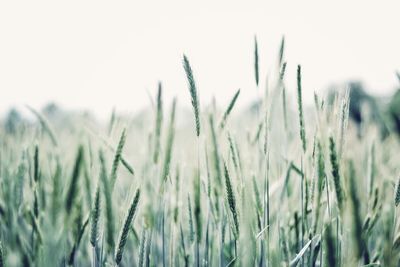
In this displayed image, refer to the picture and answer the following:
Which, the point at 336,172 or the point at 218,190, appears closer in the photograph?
the point at 336,172

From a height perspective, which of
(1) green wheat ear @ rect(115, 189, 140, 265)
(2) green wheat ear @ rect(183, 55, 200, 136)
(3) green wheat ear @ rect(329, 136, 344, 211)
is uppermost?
(2) green wheat ear @ rect(183, 55, 200, 136)

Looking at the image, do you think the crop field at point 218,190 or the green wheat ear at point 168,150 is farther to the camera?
the green wheat ear at point 168,150

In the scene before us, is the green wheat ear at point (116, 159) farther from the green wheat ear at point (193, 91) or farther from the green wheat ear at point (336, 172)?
the green wheat ear at point (336, 172)

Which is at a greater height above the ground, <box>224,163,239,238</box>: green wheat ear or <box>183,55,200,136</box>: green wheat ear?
<box>183,55,200,136</box>: green wheat ear

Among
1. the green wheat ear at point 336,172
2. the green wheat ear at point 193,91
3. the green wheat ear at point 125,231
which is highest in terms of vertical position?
the green wheat ear at point 193,91

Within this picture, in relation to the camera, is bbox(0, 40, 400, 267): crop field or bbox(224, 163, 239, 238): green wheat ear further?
bbox(224, 163, 239, 238): green wheat ear

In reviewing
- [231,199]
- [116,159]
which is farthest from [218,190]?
[116,159]

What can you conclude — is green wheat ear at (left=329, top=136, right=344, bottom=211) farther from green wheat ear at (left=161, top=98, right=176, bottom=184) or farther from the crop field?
green wheat ear at (left=161, top=98, right=176, bottom=184)

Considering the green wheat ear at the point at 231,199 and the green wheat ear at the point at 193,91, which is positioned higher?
the green wheat ear at the point at 193,91

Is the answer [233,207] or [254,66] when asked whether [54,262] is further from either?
[254,66]

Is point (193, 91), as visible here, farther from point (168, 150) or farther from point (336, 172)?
point (336, 172)

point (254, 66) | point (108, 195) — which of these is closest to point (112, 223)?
point (108, 195)

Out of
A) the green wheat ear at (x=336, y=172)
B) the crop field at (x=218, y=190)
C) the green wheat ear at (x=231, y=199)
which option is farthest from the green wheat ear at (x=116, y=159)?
the green wheat ear at (x=336, y=172)

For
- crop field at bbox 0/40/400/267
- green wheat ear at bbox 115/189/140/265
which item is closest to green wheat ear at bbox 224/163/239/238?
crop field at bbox 0/40/400/267
